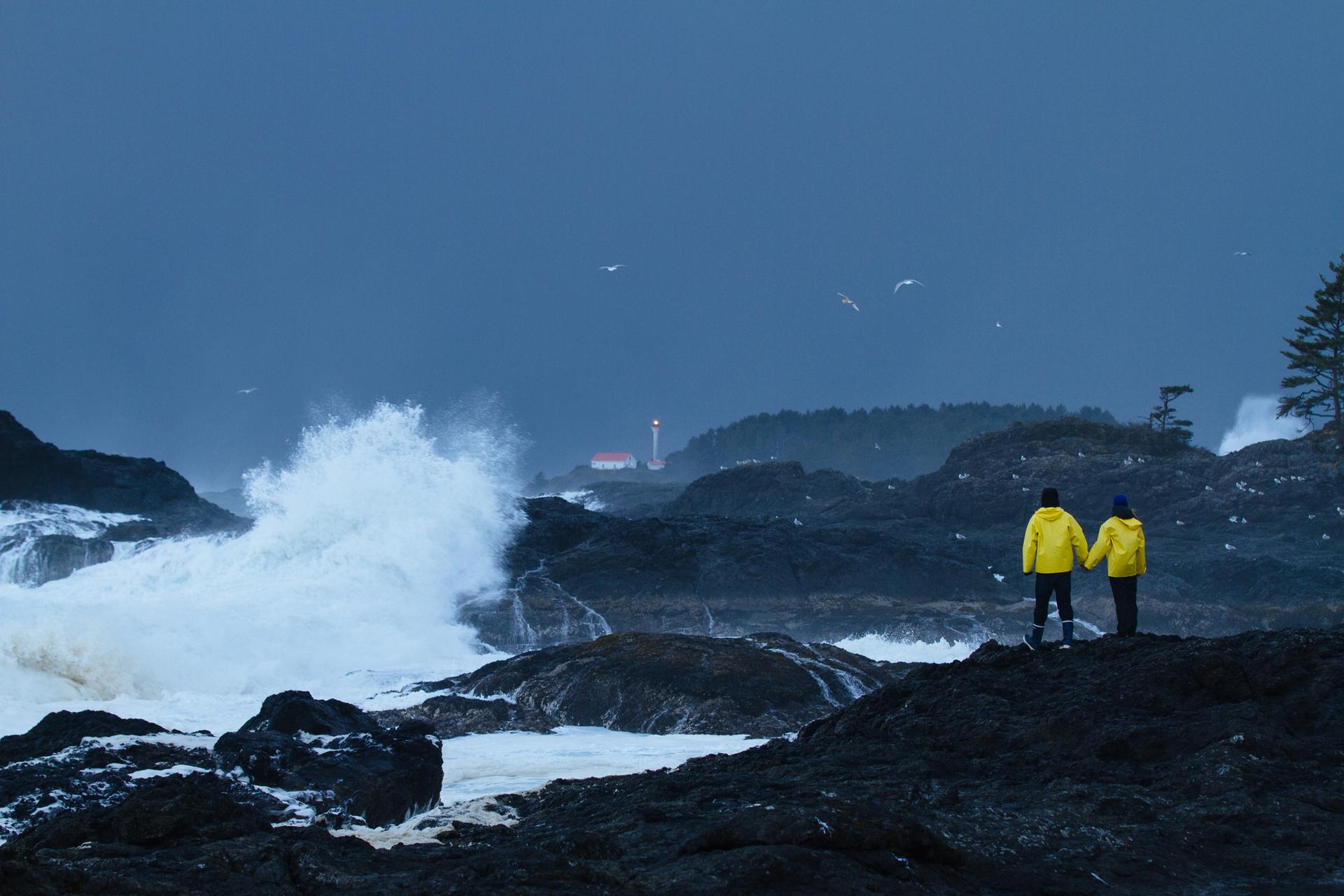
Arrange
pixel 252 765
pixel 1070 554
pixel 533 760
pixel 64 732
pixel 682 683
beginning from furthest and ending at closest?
pixel 682 683, pixel 533 760, pixel 1070 554, pixel 64 732, pixel 252 765

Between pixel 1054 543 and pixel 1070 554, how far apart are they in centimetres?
16

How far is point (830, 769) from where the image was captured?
6629 millimetres

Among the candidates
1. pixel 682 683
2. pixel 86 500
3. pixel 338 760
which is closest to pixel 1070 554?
pixel 682 683

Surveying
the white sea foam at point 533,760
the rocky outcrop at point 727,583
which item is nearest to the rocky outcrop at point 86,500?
the rocky outcrop at point 727,583

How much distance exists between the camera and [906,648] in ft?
72.3

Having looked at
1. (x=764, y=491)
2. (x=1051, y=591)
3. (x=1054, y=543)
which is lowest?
(x=1051, y=591)

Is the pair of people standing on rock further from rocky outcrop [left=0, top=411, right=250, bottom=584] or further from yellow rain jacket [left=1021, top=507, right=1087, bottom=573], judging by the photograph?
rocky outcrop [left=0, top=411, right=250, bottom=584]

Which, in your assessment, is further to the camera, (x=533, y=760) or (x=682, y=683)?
(x=682, y=683)

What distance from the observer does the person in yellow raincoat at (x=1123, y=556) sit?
9.08 m

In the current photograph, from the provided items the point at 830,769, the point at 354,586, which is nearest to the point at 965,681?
the point at 830,769

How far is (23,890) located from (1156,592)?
80.5ft

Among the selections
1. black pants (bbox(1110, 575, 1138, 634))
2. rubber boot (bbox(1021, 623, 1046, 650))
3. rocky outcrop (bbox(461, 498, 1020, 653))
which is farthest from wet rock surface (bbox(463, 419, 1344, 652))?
rubber boot (bbox(1021, 623, 1046, 650))

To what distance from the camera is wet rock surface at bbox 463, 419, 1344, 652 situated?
23484 mm

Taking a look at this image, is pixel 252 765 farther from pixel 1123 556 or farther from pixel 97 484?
pixel 97 484
